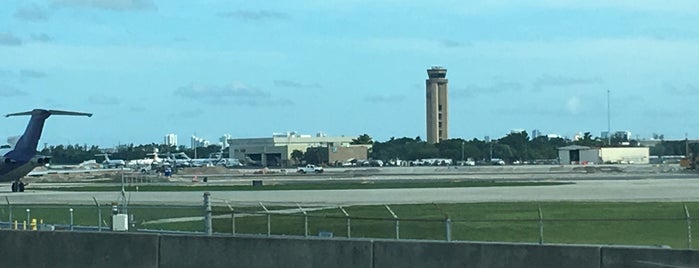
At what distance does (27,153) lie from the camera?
78875 millimetres

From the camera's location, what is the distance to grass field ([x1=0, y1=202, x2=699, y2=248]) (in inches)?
1281

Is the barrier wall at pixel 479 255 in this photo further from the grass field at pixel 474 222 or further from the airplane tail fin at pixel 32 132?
the airplane tail fin at pixel 32 132

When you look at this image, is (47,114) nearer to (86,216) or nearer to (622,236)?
(86,216)

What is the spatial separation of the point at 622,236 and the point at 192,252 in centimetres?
1983

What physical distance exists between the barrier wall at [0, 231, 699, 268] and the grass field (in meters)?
7.28

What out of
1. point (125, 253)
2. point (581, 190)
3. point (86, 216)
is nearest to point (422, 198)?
point (581, 190)

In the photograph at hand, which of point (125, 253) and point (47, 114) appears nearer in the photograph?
point (125, 253)

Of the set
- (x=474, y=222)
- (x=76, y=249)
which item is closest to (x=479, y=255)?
(x=76, y=249)

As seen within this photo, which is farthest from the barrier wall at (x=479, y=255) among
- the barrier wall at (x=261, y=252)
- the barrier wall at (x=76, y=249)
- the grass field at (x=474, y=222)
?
the grass field at (x=474, y=222)

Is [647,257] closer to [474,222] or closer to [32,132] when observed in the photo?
[474,222]

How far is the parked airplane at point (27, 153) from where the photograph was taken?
255 ft

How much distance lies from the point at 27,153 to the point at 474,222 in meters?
52.2

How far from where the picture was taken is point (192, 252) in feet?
56.4

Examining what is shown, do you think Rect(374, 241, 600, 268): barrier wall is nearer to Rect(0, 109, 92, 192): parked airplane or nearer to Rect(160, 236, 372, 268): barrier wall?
Rect(160, 236, 372, 268): barrier wall
